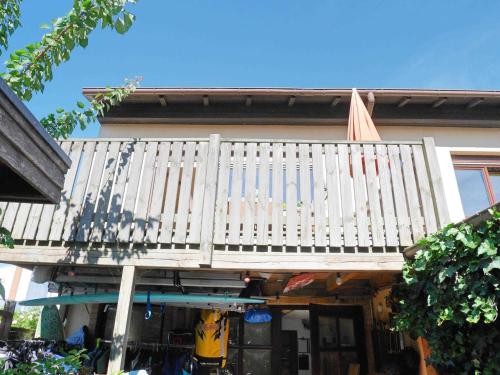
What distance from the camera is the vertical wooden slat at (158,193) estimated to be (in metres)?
4.40

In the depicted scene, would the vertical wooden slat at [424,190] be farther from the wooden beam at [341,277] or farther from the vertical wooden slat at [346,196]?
the wooden beam at [341,277]

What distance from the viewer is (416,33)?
8.73m

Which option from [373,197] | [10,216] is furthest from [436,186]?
[10,216]

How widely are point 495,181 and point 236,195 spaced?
207 inches

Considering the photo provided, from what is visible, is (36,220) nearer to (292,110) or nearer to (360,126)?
(360,126)

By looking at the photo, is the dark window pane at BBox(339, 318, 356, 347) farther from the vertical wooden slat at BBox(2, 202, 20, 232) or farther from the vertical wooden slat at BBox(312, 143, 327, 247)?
the vertical wooden slat at BBox(2, 202, 20, 232)

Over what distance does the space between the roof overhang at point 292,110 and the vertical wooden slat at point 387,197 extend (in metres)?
2.78

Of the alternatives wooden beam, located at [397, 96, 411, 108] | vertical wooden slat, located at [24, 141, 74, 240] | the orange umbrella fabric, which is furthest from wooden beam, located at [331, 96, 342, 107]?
vertical wooden slat, located at [24, 141, 74, 240]

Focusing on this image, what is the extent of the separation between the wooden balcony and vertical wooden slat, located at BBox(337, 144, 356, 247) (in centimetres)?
1

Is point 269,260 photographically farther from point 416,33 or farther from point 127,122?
point 416,33

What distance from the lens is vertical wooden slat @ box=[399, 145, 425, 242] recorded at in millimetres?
4410

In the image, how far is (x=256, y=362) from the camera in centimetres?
695

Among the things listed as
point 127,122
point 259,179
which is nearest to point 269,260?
point 259,179

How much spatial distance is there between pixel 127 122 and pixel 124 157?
2.90 meters
